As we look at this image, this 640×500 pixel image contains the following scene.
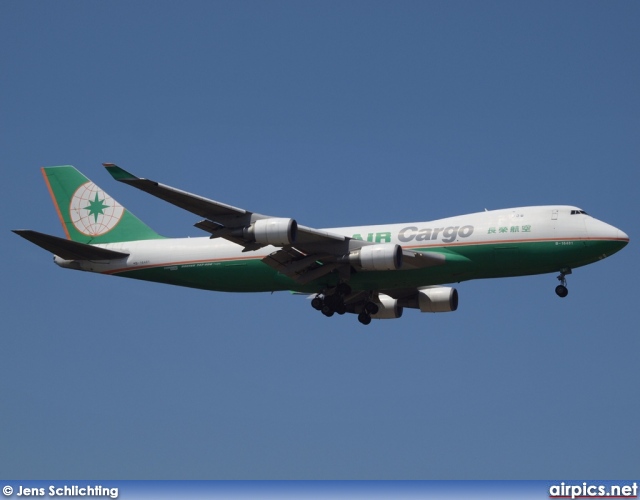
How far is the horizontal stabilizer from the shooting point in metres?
51.3

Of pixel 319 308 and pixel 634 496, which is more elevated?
pixel 319 308

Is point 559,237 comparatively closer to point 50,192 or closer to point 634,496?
point 634,496

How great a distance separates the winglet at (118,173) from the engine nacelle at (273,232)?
5658 millimetres

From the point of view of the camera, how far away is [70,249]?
176ft

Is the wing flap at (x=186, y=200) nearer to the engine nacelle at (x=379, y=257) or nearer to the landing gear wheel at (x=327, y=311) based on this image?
the engine nacelle at (x=379, y=257)

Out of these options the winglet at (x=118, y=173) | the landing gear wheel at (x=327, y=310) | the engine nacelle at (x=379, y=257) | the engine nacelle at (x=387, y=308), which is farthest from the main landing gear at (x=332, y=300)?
the winglet at (x=118, y=173)

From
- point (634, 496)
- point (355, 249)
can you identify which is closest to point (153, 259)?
point (355, 249)

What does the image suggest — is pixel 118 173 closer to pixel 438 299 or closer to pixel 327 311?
pixel 327 311

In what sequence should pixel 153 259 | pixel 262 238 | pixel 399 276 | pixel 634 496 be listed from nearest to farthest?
pixel 634 496, pixel 262 238, pixel 399 276, pixel 153 259

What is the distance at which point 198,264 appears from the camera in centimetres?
5356

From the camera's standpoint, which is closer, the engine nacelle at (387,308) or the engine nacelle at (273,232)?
the engine nacelle at (273,232)

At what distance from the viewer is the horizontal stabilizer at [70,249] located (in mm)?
51281

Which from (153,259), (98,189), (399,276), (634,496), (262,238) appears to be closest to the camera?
(634,496)

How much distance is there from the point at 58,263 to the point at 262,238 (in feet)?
41.3
